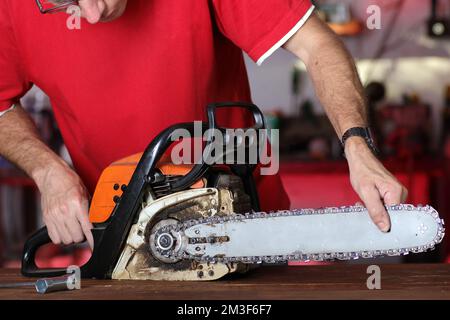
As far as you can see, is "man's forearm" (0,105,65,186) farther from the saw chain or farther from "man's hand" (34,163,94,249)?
the saw chain

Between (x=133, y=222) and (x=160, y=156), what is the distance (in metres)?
0.16

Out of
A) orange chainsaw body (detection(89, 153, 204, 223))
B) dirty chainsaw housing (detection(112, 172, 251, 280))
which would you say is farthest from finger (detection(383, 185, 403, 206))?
orange chainsaw body (detection(89, 153, 204, 223))

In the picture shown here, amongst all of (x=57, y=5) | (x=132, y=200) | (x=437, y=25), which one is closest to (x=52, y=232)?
(x=132, y=200)

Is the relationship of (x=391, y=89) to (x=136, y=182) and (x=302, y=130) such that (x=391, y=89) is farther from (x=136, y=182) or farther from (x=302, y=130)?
(x=136, y=182)

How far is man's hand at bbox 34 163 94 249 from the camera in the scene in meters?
2.01

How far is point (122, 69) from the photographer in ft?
7.54

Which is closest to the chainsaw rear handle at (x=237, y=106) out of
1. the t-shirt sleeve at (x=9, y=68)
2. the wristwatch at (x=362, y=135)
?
the wristwatch at (x=362, y=135)

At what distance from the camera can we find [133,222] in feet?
6.09

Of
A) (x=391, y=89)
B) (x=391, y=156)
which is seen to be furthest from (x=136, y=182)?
(x=391, y=89)

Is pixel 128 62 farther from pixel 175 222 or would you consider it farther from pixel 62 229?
pixel 175 222

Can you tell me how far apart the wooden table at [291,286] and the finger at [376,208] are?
12 centimetres

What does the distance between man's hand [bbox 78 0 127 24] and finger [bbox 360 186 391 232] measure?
2.60ft

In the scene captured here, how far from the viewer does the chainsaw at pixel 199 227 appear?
1698 millimetres
